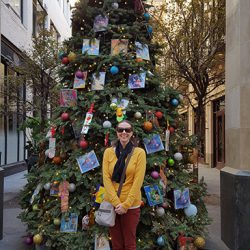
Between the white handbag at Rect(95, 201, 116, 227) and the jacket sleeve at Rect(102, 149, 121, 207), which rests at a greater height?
the jacket sleeve at Rect(102, 149, 121, 207)

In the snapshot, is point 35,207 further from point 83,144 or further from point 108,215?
point 108,215

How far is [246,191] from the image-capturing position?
5516 mm

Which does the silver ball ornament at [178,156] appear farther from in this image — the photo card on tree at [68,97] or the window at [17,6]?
the window at [17,6]

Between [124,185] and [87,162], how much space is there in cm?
147

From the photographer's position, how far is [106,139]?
18.4 feet

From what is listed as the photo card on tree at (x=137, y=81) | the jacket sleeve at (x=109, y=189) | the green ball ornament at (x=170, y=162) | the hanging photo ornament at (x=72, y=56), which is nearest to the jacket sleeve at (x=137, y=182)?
the jacket sleeve at (x=109, y=189)

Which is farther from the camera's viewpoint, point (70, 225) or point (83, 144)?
point (83, 144)

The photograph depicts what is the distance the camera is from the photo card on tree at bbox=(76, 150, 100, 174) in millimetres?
5617

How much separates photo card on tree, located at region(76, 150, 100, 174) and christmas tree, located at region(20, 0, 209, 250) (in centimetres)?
1

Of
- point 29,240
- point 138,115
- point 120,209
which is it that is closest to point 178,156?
point 138,115

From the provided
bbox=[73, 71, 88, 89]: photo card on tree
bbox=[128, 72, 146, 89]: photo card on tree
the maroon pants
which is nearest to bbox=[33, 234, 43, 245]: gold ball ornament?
the maroon pants

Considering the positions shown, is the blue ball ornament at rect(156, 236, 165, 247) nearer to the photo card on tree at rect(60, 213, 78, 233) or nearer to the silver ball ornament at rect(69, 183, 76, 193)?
the photo card on tree at rect(60, 213, 78, 233)

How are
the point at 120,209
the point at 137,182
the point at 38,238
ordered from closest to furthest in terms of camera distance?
the point at 120,209, the point at 137,182, the point at 38,238

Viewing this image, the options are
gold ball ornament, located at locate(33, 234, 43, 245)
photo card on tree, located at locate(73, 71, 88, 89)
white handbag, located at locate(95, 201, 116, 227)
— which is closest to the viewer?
white handbag, located at locate(95, 201, 116, 227)
